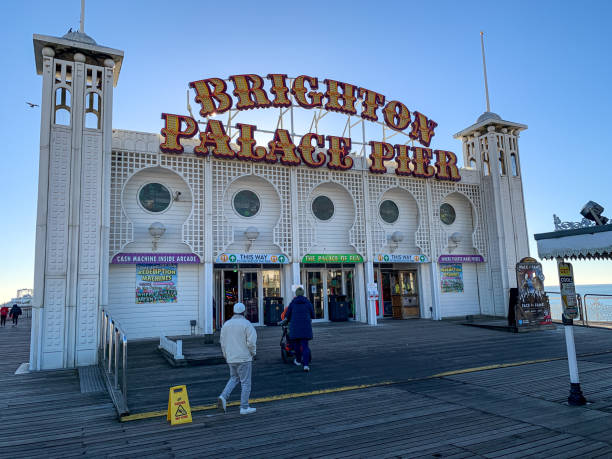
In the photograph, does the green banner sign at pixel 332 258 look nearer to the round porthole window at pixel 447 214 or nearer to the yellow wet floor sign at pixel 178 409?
the round porthole window at pixel 447 214

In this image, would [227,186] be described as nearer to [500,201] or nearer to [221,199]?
[221,199]

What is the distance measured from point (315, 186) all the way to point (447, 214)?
6837mm

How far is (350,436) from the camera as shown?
4.58 m

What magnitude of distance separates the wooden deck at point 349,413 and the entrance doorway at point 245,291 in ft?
18.3

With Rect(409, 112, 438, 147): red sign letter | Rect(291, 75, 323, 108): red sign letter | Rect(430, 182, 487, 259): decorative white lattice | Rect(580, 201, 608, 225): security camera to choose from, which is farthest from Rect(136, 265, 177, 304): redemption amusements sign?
Rect(580, 201, 608, 225): security camera

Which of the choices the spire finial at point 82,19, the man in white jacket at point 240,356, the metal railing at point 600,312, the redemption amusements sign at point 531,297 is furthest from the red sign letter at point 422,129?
the man in white jacket at point 240,356

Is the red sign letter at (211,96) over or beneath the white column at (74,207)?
over

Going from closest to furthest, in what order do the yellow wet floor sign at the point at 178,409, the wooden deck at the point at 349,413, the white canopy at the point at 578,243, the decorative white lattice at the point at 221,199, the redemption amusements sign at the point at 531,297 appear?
the wooden deck at the point at 349,413
the yellow wet floor sign at the point at 178,409
the white canopy at the point at 578,243
the redemption amusements sign at the point at 531,297
the decorative white lattice at the point at 221,199

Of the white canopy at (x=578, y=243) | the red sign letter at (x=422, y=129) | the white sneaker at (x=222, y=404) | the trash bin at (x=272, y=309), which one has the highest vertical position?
the red sign letter at (x=422, y=129)

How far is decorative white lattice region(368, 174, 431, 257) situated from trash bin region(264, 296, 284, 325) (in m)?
4.41

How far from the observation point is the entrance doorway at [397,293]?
18.1m

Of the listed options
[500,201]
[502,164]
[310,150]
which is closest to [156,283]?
[310,150]

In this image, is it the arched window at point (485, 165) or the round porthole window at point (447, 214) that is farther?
the arched window at point (485, 165)

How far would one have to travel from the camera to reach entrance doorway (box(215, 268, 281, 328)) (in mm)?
15477
